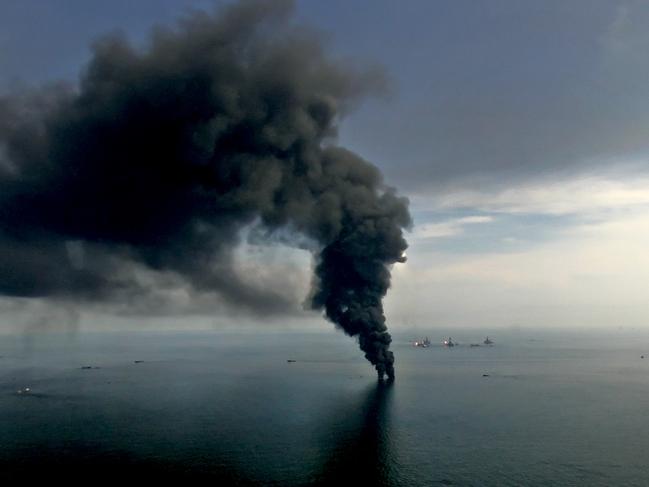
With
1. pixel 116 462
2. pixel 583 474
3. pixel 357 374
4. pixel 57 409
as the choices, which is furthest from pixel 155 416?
pixel 357 374

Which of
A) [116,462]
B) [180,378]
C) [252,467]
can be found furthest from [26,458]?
[180,378]

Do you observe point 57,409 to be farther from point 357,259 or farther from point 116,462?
point 357,259

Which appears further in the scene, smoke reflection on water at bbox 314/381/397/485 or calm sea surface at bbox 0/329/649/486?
calm sea surface at bbox 0/329/649/486

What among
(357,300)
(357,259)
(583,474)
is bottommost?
(583,474)

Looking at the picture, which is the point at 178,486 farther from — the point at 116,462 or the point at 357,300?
the point at 357,300

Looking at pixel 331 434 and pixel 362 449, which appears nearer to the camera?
pixel 362 449

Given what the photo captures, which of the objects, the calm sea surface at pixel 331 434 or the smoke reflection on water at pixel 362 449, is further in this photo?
the calm sea surface at pixel 331 434

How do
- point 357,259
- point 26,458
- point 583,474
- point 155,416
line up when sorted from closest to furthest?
point 583,474 < point 26,458 < point 155,416 < point 357,259

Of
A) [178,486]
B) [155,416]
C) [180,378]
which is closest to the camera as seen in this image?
[178,486]

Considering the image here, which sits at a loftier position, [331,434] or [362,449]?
[331,434]

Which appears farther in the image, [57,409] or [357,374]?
[357,374]

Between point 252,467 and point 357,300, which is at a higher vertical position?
point 357,300
